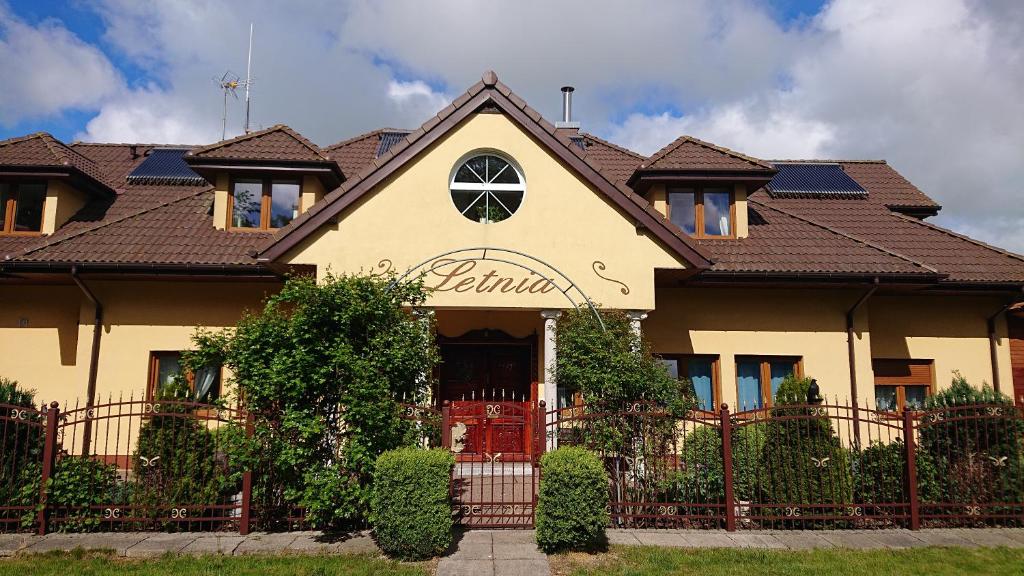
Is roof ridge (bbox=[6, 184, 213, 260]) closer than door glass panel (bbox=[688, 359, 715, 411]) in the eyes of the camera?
Yes

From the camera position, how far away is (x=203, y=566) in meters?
7.11

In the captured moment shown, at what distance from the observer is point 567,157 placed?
38.0 feet

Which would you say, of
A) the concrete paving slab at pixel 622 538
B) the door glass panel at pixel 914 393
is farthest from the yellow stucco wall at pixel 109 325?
the door glass panel at pixel 914 393

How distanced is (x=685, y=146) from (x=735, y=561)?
372 inches

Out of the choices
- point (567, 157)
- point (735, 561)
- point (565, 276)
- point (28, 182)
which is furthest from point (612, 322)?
point (28, 182)

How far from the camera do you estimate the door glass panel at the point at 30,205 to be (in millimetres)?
13766

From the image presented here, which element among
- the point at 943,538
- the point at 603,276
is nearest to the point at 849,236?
the point at 603,276

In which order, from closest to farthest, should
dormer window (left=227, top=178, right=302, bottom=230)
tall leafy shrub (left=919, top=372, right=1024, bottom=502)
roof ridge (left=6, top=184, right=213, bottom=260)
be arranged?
tall leafy shrub (left=919, top=372, right=1024, bottom=502)
roof ridge (left=6, top=184, right=213, bottom=260)
dormer window (left=227, top=178, right=302, bottom=230)

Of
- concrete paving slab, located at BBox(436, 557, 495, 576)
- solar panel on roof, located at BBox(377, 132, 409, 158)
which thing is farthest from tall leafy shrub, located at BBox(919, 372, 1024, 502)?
solar panel on roof, located at BBox(377, 132, 409, 158)

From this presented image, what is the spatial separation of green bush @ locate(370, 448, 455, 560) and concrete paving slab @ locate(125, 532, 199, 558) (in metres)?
2.50

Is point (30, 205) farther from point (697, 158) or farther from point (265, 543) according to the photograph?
point (697, 158)

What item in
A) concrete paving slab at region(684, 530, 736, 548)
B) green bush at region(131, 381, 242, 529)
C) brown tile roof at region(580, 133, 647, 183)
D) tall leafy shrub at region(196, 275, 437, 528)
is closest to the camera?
concrete paving slab at region(684, 530, 736, 548)

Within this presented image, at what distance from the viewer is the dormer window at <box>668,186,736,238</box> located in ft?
45.6

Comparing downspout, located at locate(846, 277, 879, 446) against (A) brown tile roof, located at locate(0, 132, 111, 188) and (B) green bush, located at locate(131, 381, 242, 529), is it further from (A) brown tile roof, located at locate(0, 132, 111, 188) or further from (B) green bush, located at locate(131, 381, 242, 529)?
(A) brown tile roof, located at locate(0, 132, 111, 188)
